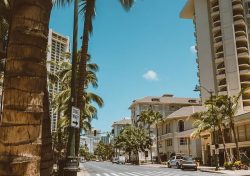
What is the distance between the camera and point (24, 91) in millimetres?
4094

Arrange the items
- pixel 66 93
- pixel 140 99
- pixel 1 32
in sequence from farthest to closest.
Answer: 1. pixel 140 99
2. pixel 66 93
3. pixel 1 32

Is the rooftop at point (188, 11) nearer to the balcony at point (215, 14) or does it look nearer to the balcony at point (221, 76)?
the balcony at point (215, 14)

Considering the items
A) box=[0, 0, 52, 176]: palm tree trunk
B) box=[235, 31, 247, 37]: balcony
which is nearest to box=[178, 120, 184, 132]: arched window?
box=[235, 31, 247, 37]: balcony

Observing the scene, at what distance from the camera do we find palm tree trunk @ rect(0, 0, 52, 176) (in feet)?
12.8

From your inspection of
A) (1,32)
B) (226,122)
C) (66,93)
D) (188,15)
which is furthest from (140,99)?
(1,32)

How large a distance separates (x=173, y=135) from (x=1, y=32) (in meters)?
66.1

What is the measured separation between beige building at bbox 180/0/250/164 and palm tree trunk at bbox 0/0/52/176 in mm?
71573

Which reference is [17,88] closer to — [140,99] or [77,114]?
[77,114]

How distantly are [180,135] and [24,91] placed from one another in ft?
236

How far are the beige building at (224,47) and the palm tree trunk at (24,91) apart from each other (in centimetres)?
7157

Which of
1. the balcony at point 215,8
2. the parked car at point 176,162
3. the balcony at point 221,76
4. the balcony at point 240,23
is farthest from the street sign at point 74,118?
the balcony at point 215,8

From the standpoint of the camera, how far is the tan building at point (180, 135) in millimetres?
71688

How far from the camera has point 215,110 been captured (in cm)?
4403

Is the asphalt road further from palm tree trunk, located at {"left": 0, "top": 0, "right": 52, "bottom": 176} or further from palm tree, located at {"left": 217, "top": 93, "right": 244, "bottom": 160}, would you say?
palm tree trunk, located at {"left": 0, "top": 0, "right": 52, "bottom": 176}
